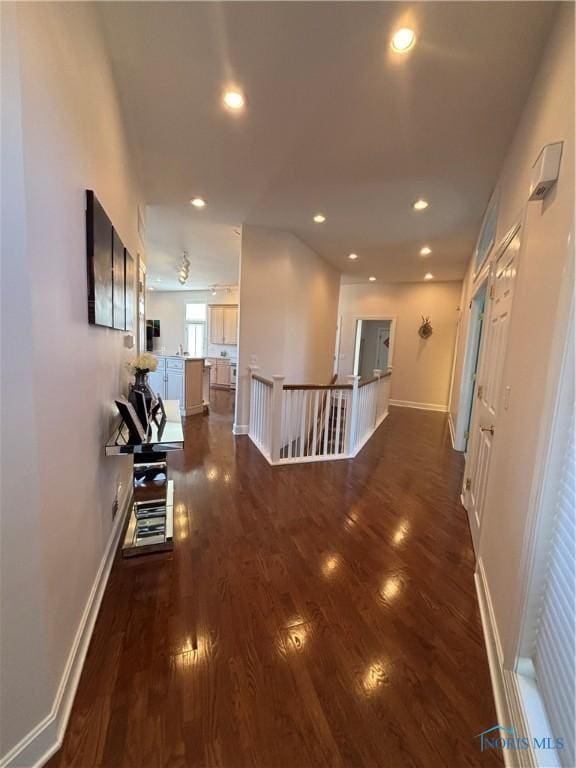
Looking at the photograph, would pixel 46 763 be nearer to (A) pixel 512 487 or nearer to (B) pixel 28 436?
(B) pixel 28 436

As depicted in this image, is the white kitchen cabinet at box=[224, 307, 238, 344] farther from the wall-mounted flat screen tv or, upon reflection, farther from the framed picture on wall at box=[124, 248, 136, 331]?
the wall-mounted flat screen tv

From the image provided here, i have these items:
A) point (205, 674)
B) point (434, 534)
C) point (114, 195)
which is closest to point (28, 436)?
point (205, 674)

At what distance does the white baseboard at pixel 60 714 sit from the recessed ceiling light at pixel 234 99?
9.73 feet

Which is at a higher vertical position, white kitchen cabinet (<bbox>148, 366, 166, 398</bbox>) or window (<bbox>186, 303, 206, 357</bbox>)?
window (<bbox>186, 303, 206, 357</bbox>)

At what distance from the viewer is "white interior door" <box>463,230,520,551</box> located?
1.95 meters

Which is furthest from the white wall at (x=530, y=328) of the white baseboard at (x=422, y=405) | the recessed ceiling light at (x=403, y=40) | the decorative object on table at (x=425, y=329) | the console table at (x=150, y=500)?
the white baseboard at (x=422, y=405)

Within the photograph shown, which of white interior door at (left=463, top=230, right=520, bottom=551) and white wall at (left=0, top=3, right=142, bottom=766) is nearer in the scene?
white wall at (left=0, top=3, right=142, bottom=766)

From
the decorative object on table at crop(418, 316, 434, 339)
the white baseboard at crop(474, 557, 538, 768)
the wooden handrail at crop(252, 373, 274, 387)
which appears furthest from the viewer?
the decorative object on table at crop(418, 316, 434, 339)

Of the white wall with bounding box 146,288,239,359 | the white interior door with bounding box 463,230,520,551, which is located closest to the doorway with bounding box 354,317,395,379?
the white wall with bounding box 146,288,239,359

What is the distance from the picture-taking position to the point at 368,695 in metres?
1.22

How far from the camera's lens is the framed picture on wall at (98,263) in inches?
55.1

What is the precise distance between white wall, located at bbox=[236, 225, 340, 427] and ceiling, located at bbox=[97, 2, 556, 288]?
67 centimetres

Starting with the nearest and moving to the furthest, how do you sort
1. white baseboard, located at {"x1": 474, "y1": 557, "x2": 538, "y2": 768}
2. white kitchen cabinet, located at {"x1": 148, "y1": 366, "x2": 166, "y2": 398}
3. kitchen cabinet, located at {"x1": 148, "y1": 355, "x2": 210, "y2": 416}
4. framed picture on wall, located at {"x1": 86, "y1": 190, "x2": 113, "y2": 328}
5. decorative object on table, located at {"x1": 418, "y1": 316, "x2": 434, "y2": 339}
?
1. white baseboard, located at {"x1": 474, "y1": 557, "x2": 538, "y2": 768}
2. framed picture on wall, located at {"x1": 86, "y1": 190, "x2": 113, "y2": 328}
3. kitchen cabinet, located at {"x1": 148, "y1": 355, "x2": 210, "y2": 416}
4. white kitchen cabinet, located at {"x1": 148, "y1": 366, "x2": 166, "y2": 398}
5. decorative object on table, located at {"x1": 418, "y1": 316, "x2": 434, "y2": 339}

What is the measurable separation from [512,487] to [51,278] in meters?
2.08
